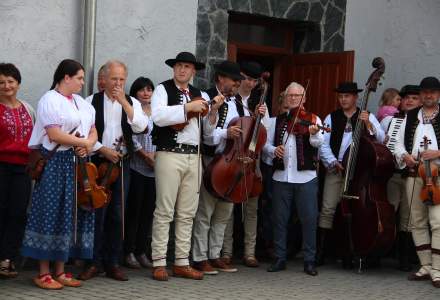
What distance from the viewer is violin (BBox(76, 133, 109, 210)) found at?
21.4 feet

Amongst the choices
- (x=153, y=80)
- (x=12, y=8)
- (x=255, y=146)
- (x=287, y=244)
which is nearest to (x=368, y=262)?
(x=287, y=244)

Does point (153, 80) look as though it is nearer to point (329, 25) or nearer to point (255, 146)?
point (255, 146)

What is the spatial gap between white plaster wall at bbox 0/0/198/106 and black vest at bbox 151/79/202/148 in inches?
48.4

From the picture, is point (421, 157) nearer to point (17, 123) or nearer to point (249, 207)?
point (249, 207)

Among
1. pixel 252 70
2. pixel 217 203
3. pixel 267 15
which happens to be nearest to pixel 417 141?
pixel 252 70

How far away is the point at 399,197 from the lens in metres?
8.49

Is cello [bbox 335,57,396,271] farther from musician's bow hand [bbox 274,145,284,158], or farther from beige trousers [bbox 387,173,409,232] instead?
musician's bow hand [bbox 274,145,284,158]

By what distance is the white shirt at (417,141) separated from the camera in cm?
775

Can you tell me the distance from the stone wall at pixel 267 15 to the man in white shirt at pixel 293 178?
1441 millimetres

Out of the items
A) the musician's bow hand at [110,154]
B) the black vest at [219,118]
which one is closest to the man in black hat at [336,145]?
the black vest at [219,118]

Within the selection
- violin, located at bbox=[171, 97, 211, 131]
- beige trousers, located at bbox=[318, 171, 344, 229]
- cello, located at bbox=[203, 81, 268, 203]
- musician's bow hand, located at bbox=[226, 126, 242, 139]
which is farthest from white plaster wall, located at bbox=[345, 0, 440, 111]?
violin, located at bbox=[171, 97, 211, 131]

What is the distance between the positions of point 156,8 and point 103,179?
2503mm

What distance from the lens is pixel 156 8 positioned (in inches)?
339

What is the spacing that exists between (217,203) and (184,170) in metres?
0.66
